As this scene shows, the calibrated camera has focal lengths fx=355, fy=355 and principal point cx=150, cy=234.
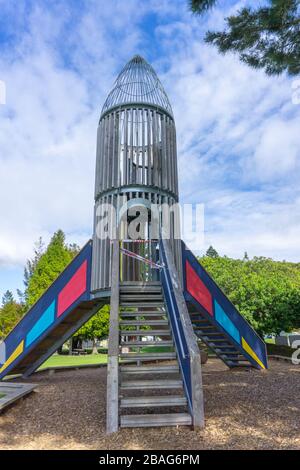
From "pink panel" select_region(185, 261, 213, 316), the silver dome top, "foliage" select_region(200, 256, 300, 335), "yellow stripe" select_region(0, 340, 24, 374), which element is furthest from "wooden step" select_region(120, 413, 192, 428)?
"foliage" select_region(200, 256, 300, 335)

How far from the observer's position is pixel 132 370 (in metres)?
5.34

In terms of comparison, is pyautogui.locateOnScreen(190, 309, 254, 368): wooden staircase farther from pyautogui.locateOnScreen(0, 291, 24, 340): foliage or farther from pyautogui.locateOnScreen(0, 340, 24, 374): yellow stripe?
pyautogui.locateOnScreen(0, 291, 24, 340): foliage

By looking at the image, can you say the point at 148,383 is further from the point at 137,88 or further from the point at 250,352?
the point at 137,88

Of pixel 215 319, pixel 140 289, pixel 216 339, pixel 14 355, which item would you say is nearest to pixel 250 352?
pixel 216 339

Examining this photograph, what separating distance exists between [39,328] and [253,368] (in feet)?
22.9

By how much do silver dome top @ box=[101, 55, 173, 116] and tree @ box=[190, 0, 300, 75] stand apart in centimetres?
222

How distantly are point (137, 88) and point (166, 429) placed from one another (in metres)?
8.27

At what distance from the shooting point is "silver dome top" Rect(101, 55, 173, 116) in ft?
30.7

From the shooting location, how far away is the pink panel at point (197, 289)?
345 inches

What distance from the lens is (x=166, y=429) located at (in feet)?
14.7

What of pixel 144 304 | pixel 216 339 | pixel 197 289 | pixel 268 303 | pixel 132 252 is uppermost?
pixel 132 252

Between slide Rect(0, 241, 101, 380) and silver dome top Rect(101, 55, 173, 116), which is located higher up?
silver dome top Rect(101, 55, 173, 116)

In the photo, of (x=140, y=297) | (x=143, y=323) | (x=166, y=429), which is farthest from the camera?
(x=140, y=297)
